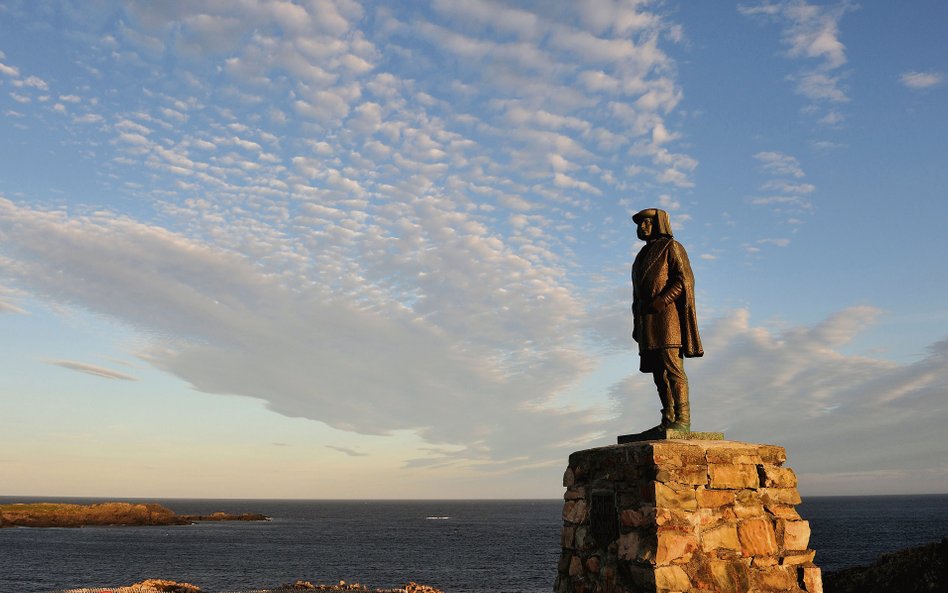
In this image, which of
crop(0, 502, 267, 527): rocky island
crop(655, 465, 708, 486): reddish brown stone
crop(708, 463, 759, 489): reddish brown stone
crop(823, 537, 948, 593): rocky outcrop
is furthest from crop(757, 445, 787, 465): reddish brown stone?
crop(0, 502, 267, 527): rocky island

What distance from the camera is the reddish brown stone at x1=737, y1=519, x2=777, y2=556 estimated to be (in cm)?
685

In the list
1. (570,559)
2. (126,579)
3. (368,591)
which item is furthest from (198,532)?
(570,559)

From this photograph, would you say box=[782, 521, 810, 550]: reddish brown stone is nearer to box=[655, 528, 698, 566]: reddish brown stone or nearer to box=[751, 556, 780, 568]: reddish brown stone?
box=[751, 556, 780, 568]: reddish brown stone

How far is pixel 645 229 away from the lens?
8.34 metres

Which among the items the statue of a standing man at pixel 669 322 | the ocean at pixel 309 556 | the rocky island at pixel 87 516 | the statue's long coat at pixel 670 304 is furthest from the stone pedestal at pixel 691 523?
the rocky island at pixel 87 516

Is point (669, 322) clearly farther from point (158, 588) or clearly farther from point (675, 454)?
point (158, 588)

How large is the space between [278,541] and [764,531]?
3371 inches

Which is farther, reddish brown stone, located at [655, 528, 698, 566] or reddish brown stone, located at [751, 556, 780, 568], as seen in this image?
reddish brown stone, located at [751, 556, 780, 568]

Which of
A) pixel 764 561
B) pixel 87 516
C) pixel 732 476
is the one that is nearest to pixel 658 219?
pixel 732 476

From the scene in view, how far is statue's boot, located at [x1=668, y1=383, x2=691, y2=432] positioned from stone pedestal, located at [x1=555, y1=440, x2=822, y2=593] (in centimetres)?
45

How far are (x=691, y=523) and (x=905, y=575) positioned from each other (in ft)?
72.4

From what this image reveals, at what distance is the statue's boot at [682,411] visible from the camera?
762 cm

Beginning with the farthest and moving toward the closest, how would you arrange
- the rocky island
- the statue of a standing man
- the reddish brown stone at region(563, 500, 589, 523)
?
the rocky island, the statue of a standing man, the reddish brown stone at region(563, 500, 589, 523)

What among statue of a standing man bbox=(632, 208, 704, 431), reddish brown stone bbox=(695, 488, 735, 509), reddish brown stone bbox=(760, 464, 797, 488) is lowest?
reddish brown stone bbox=(695, 488, 735, 509)
